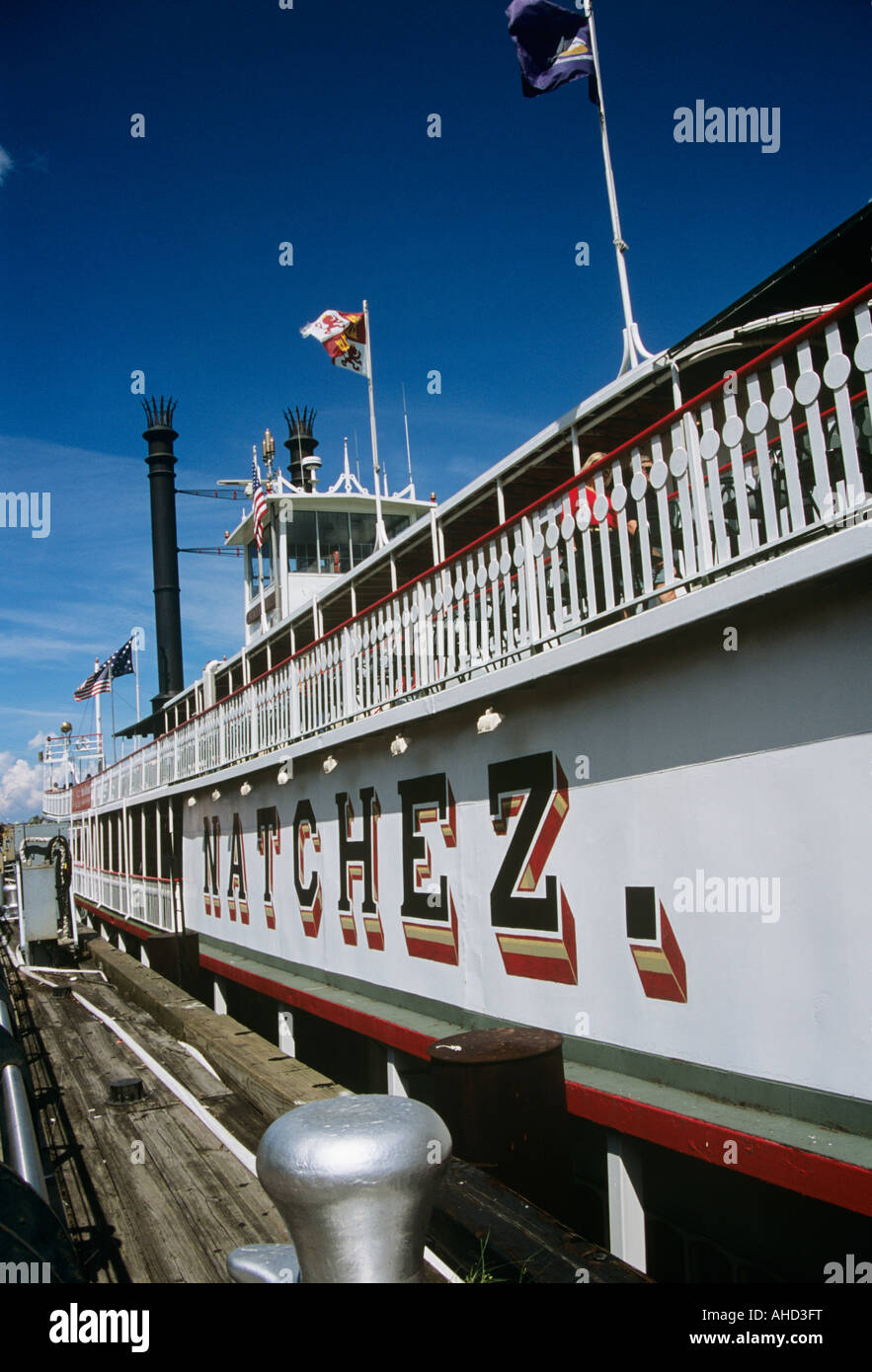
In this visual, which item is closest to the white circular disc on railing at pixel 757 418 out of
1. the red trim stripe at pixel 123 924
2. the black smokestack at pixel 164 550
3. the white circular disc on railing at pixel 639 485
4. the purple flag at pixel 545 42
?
the white circular disc on railing at pixel 639 485

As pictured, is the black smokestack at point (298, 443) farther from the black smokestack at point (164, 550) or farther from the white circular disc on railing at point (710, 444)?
the white circular disc on railing at point (710, 444)

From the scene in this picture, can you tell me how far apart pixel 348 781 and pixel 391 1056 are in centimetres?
278

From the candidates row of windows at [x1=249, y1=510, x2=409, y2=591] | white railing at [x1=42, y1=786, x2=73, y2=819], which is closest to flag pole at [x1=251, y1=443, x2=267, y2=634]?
row of windows at [x1=249, y1=510, x2=409, y2=591]

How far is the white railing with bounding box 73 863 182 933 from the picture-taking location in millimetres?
18359

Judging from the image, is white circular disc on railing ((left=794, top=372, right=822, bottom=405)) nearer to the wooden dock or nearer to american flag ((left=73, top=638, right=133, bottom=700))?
the wooden dock

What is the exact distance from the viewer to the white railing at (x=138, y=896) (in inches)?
723

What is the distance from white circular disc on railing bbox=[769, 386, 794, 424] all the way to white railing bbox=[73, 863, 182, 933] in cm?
1592

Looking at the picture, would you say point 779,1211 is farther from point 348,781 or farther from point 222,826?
point 222,826

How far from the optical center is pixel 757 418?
13.7ft

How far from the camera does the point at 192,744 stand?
17.0 meters

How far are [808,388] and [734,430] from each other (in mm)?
420

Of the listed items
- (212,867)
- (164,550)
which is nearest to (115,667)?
(164,550)

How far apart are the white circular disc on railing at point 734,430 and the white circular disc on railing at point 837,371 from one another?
1.65 feet
